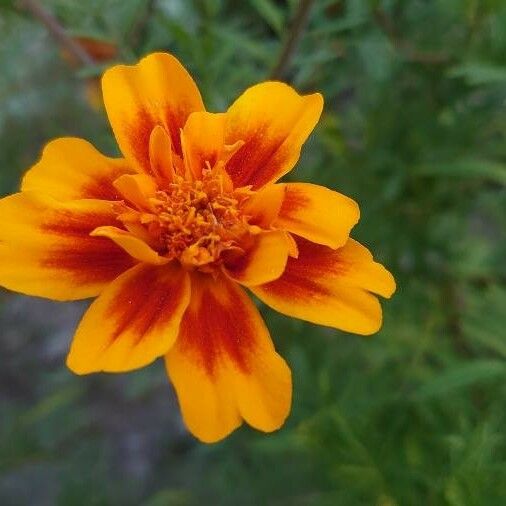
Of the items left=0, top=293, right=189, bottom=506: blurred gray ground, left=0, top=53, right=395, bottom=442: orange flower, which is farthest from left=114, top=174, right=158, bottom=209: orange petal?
left=0, top=293, right=189, bottom=506: blurred gray ground

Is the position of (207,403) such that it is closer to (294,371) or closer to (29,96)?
(294,371)

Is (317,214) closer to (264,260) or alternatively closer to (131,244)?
(264,260)

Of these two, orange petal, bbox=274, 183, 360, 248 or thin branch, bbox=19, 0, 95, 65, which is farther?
thin branch, bbox=19, 0, 95, 65

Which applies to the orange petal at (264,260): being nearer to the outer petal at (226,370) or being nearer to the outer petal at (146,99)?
the outer petal at (226,370)

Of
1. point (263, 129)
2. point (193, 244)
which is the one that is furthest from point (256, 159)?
point (193, 244)

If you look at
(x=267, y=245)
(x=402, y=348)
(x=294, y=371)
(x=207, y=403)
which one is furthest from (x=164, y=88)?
(x=402, y=348)

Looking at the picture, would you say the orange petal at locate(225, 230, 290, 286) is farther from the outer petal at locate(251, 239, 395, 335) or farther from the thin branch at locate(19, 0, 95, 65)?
the thin branch at locate(19, 0, 95, 65)

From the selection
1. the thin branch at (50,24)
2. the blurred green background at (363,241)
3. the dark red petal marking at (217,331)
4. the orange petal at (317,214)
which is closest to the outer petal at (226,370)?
the dark red petal marking at (217,331)
